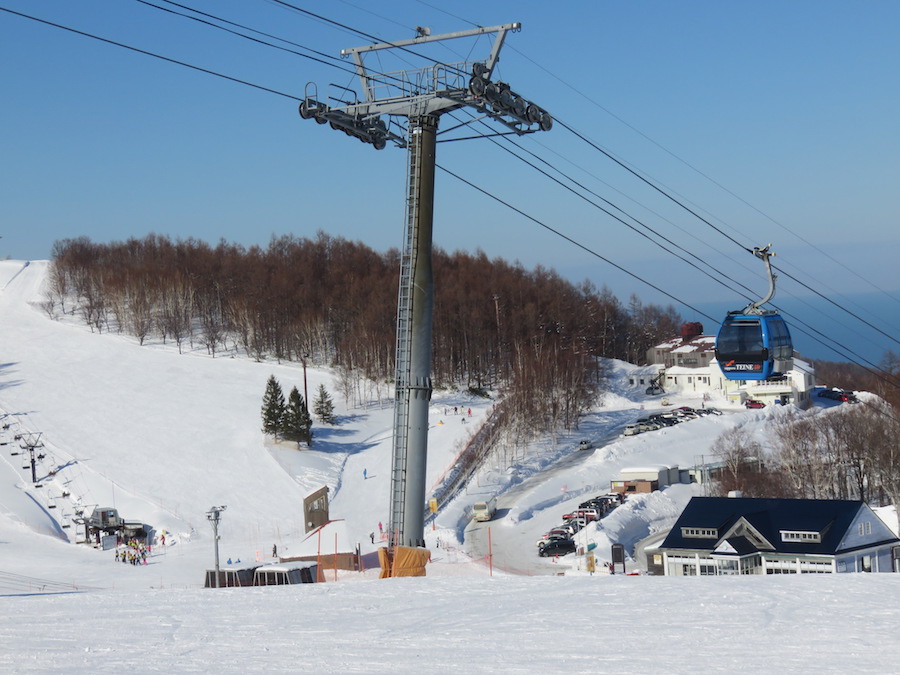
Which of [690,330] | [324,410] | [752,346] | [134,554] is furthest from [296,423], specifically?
[690,330]

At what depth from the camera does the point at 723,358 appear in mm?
15852

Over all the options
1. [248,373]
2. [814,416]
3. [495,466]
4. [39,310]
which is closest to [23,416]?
[248,373]

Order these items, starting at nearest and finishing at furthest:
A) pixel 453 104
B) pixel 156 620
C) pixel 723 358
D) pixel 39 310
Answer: pixel 156 620
pixel 453 104
pixel 723 358
pixel 39 310

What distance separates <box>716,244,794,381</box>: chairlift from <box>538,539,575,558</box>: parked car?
47.6ft

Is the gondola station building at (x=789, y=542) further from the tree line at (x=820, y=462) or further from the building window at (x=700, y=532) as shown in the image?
the tree line at (x=820, y=462)

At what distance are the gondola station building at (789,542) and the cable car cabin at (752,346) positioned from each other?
9.18 metres

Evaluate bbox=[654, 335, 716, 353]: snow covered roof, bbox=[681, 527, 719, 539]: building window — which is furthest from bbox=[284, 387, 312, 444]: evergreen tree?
bbox=[654, 335, 716, 353]: snow covered roof

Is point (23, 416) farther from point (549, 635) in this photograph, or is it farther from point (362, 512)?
point (549, 635)

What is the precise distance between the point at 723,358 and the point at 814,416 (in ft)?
96.9

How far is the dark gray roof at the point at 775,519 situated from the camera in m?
23.5

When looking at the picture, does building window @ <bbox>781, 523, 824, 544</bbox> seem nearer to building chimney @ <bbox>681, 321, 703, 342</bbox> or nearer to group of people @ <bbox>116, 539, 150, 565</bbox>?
group of people @ <bbox>116, 539, 150, 565</bbox>

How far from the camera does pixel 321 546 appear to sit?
2672cm

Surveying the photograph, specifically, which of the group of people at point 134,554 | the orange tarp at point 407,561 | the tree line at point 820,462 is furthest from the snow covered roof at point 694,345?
the orange tarp at point 407,561

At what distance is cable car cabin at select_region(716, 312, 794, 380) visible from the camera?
15562 millimetres
